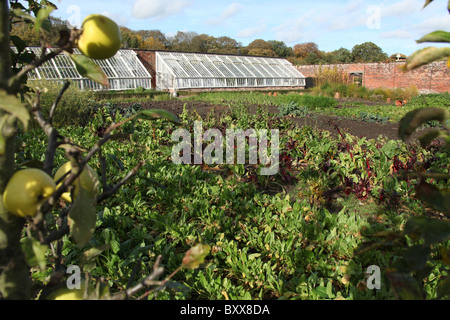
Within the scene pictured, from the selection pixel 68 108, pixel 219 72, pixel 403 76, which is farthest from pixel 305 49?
pixel 68 108

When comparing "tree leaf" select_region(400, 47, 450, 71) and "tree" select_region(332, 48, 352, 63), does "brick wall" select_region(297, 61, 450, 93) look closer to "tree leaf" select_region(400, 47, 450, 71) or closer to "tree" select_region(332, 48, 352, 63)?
"tree leaf" select_region(400, 47, 450, 71)

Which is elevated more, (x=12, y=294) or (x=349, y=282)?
(x=12, y=294)

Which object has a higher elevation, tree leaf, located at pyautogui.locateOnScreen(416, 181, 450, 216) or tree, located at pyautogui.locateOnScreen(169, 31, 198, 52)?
tree, located at pyautogui.locateOnScreen(169, 31, 198, 52)

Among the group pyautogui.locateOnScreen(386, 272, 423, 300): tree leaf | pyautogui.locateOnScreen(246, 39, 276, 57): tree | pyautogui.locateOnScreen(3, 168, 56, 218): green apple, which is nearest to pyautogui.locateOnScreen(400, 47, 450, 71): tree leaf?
pyautogui.locateOnScreen(386, 272, 423, 300): tree leaf

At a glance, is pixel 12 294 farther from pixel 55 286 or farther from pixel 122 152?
pixel 122 152

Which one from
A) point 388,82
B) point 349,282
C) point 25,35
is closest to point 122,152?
point 349,282

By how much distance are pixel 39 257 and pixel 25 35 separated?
25.5 m

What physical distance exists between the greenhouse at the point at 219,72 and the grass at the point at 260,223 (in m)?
16.6

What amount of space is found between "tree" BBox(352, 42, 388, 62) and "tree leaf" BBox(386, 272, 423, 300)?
53.0 metres

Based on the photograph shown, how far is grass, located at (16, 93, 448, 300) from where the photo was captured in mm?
1847

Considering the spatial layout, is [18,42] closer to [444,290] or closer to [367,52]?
[444,290]

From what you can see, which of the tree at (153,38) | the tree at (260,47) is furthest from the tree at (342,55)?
the tree at (153,38)

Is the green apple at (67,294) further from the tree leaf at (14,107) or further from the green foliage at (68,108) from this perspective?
the green foliage at (68,108)
